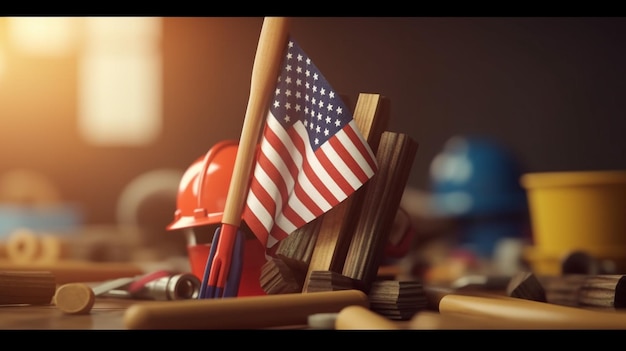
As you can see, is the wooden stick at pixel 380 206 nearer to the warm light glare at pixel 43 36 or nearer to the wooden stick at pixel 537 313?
the wooden stick at pixel 537 313

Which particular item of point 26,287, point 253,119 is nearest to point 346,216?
point 253,119

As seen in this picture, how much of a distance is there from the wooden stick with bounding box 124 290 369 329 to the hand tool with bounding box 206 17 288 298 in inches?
6.1

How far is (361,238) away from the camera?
3.33 feet

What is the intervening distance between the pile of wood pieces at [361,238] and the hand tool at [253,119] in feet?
0.26

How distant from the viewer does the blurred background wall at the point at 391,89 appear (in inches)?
179

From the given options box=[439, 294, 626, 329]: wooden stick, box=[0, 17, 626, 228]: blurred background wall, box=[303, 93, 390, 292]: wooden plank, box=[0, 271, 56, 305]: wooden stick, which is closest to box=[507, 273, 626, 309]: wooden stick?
box=[439, 294, 626, 329]: wooden stick

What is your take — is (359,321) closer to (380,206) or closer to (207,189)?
(380,206)

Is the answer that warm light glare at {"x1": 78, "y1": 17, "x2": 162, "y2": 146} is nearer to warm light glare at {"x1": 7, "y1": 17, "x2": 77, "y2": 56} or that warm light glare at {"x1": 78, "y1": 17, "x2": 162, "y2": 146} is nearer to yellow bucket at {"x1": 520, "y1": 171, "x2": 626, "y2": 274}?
warm light glare at {"x1": 7, "y1": 17, "x2": 77, "y2": 56}

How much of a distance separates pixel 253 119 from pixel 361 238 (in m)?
0.21

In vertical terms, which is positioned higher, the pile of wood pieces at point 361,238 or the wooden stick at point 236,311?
the pile of wood pieces at point 361,238

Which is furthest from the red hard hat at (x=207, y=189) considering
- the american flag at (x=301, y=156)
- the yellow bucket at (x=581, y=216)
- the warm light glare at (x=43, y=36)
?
the warm light glare at (x=43, y=36)

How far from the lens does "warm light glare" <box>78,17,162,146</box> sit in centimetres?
582

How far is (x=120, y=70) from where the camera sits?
5.97 meters

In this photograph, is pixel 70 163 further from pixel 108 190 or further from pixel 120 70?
pixel 120 70
